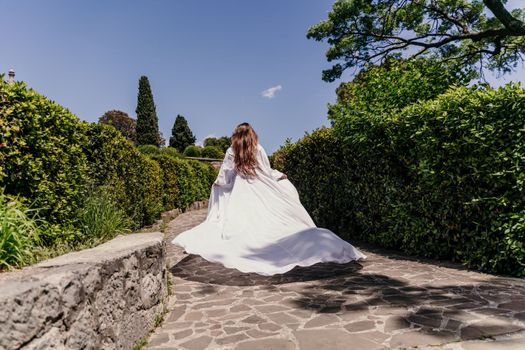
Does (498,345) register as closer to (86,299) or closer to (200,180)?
(86,299)

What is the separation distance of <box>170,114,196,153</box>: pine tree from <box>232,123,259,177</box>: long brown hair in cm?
5539

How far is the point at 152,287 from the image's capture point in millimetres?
3961

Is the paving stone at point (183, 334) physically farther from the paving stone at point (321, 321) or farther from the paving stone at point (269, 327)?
the paving stone at point (321, 321)

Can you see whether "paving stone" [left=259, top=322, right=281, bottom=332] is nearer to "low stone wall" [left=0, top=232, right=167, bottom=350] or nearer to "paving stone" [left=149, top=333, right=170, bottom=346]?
"paving stone" [left=149, top=333, right=170, bottom=346]

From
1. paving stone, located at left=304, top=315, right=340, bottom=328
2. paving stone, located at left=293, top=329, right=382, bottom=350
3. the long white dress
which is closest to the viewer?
paving stone, located at left=293, top=329, right=382, bottom=350

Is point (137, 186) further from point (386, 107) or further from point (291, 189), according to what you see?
point (386, 107)

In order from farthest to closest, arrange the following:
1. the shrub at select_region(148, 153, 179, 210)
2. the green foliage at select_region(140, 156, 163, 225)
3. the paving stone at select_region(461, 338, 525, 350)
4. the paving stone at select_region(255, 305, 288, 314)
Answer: the shrub at select_region(148, 153, 179, 210) < the green foliage at select_region(140, 156, 163, 225) < the paving stone at select_region(255, 305, 288, 314) < the paving stone at select_region(461, 338, 525, 350)

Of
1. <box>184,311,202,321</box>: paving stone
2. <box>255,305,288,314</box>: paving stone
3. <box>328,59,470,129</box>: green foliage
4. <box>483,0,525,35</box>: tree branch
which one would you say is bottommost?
<box>184,311,202,321</box>: paving stone

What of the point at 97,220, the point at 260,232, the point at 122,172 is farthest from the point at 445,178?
the point at 122,172

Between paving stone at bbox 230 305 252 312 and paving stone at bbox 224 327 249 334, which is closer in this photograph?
paving stone at bbox 224 327 249 334

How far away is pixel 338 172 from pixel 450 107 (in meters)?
→ 3.53

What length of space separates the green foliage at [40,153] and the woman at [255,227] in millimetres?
1758

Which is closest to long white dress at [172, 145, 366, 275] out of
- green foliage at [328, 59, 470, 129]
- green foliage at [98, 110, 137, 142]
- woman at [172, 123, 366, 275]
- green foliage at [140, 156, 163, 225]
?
woman at [172, 123, 366, 275]

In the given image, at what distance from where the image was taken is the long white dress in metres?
5.53
